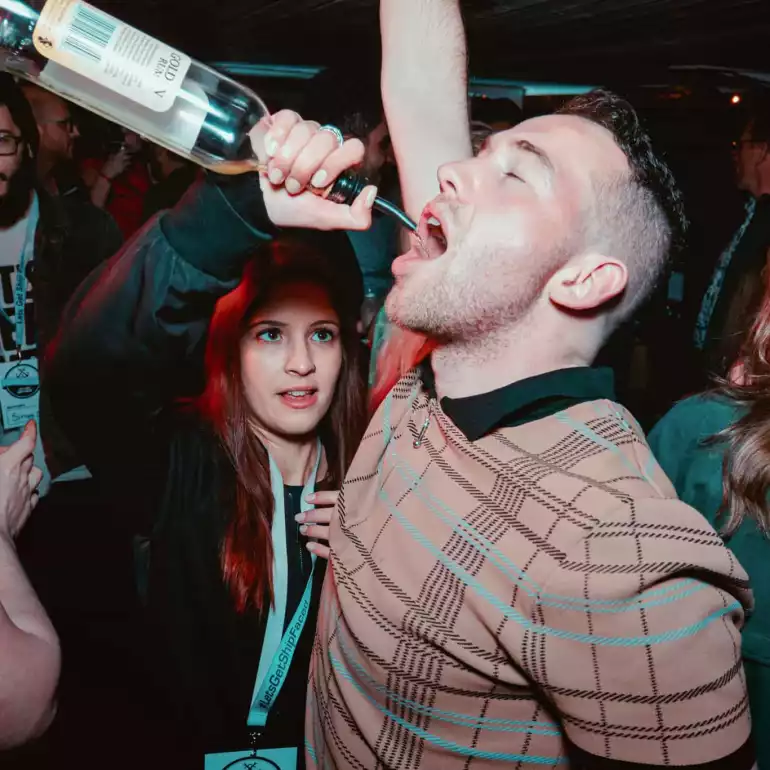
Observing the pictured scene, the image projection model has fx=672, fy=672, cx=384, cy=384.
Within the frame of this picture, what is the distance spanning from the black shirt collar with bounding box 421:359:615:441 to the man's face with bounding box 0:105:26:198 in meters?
0.98

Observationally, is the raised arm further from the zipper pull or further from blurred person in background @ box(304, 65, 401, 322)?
the zipper pull

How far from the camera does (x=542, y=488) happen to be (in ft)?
2.99

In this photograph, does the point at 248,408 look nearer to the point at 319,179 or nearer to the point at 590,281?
the point at 319,179

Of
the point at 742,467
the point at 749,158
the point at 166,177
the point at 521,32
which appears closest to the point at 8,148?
the point at 166,177

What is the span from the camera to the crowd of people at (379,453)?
0.84m

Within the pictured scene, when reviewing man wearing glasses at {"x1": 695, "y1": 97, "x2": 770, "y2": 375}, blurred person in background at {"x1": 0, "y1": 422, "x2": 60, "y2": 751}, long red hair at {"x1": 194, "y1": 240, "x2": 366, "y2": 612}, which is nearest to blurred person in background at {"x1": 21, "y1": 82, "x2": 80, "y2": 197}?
long red hair at {"x1": 194, "y1": 240, "x2": 366, "y2": 612}

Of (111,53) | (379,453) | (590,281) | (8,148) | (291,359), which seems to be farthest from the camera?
(291,359)

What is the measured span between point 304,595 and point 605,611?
82cm

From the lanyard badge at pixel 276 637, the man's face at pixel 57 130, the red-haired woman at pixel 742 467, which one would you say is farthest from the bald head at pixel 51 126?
the red-haired woman at pixel 742 467

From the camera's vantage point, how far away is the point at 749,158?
1671 mm

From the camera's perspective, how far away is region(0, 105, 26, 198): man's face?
1.26 metres

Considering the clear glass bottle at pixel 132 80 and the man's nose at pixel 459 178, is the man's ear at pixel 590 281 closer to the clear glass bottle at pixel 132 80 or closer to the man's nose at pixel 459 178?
the man's nose at pixel 459 178

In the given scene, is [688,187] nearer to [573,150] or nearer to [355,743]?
[573,150]

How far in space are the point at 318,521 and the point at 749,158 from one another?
1.37m
